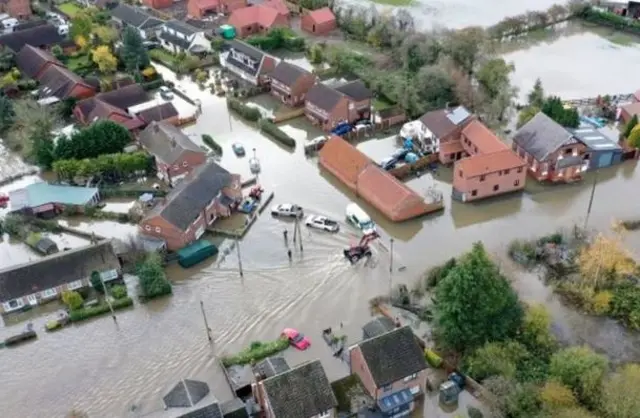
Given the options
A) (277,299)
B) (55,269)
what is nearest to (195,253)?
(277,299)

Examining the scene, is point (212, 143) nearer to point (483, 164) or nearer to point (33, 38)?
point (483, 164)

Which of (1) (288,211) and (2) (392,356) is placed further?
(1) (288,211)

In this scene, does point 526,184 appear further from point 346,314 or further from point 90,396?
point 90,396

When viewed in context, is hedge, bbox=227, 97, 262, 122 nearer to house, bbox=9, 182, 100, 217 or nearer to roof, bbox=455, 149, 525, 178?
house, bbox=9, 182, 100, 217

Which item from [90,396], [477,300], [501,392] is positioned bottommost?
[90,396]

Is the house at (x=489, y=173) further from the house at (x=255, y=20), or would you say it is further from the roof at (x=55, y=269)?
the house at (x=255, y=20)

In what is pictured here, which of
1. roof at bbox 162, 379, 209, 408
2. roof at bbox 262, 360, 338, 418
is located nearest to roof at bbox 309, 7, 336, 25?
roof at bbox 162, 379, 209, 408

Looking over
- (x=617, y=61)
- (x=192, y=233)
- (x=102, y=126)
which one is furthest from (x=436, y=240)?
(x=617, y=61)
